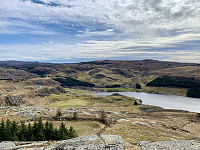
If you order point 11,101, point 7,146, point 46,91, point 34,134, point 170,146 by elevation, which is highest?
point 170,146

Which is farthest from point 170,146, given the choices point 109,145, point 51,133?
point 51,133

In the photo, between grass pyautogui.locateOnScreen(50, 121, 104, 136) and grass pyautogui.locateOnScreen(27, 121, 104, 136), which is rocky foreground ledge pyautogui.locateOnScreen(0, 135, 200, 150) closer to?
grass pyautogui.locateOnScreen(27, 121, 104, 136)

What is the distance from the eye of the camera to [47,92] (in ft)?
547

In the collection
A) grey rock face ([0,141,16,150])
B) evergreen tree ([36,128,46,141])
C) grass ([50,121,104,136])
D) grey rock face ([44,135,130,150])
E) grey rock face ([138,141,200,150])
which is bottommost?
grass ([50,121,104,136])

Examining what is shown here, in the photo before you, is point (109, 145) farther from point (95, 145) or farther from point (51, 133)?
point (51, 133)

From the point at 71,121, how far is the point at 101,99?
9070 centimetres

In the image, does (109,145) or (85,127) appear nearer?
(109,145)

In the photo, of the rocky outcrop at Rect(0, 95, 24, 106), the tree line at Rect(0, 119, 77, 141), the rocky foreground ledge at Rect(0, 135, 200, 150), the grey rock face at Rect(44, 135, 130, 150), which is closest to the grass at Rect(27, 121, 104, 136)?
the tree line at Rect(0, 119, 77, 141)

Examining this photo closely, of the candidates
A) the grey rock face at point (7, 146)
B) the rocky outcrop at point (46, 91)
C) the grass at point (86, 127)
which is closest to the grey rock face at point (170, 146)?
the grass at point (86, 127)

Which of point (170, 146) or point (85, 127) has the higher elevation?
point (170, 146)

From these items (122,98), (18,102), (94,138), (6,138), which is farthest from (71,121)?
(122,98)

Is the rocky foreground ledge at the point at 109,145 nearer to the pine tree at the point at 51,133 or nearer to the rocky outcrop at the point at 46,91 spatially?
the pine tree at the point at 51,133

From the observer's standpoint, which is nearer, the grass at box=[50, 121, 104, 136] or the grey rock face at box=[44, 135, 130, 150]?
the grey rock face at box=[44, 135, 130, 150]

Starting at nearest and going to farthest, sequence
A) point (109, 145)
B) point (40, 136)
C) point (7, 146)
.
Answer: point (109, 145) < point (7, 146) < point (40, 136)
